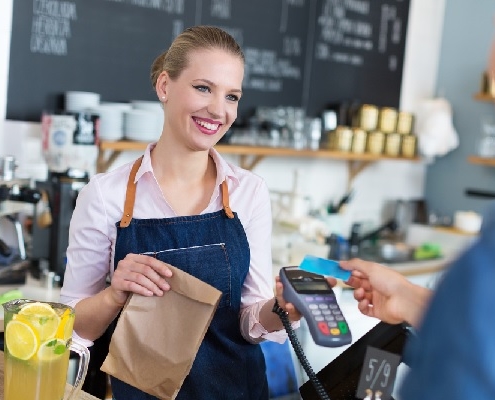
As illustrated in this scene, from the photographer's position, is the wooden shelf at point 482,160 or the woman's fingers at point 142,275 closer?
the woman's fingers at point 142,275

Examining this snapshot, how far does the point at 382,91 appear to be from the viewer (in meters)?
4.57

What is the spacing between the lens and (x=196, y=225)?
178 centimetres

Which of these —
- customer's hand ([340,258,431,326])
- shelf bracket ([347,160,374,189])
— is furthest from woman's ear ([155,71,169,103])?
shelf bracket ([347,160,374,189])

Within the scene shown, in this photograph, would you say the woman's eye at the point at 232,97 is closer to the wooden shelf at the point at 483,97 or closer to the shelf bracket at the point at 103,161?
the shelf bracket at the point at 103,161

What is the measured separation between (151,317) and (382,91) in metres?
3.28

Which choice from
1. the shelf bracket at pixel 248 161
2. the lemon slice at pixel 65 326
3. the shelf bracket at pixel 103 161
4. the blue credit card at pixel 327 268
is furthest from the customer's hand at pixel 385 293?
the shelf bracket at pixel 248 161

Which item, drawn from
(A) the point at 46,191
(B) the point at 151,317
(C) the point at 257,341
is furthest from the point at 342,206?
(B) the point at 151,317

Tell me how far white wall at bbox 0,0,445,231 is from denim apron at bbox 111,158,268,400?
1996 mm

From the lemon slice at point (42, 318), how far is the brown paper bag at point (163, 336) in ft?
0.74

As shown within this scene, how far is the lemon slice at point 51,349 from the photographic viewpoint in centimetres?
133

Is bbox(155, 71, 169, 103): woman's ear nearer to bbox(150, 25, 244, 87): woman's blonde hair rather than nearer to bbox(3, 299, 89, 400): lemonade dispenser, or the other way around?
bbox(150, 25, 244, 87): woman's blonde hair

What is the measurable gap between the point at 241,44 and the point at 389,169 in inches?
54.0

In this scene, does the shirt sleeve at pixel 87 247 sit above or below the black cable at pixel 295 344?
above

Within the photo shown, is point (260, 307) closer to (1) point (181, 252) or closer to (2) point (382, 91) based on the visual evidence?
(1) point (181, 252)
